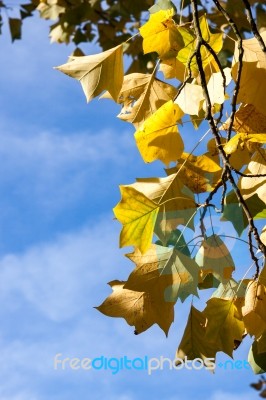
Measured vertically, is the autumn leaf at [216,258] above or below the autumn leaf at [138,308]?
above

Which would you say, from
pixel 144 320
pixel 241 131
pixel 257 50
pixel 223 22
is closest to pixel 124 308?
pixel 144 320

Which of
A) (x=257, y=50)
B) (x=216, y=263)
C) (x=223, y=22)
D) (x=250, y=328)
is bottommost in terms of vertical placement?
(x=250, y=328)

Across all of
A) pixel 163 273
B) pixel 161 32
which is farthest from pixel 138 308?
pixel 161 32

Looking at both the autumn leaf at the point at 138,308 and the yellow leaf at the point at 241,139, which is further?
the autumn leaf at the point at 138,308

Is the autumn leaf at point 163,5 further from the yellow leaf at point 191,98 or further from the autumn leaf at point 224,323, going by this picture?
the autumn leaf at point 224,323

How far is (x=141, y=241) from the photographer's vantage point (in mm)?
907

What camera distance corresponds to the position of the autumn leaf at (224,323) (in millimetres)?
967

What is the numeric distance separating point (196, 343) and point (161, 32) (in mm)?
441

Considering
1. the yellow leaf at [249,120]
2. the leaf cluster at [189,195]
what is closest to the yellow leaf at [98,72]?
the leaf cluster at [189,195]

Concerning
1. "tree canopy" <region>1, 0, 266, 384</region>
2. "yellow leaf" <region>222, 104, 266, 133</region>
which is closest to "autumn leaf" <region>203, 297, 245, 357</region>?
"tree canopy" <region>1, 0, 266, 384</region>

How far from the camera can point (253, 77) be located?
0.92 m

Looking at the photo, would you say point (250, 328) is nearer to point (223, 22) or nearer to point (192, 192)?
point (192, 192)

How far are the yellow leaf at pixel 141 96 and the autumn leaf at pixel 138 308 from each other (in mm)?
244

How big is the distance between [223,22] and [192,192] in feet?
6.78
